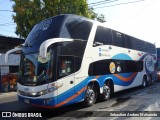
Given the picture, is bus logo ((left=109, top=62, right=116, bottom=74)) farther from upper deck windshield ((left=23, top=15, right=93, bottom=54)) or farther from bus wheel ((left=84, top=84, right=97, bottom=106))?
upper deck windshield ((left=23, top=15, right=93, bottom=54))

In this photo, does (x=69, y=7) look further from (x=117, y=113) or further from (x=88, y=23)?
(x=117, y=113)

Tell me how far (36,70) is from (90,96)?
313cm

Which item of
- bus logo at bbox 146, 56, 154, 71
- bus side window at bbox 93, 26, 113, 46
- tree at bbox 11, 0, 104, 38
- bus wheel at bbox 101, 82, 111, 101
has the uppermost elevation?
tree at bbox 11, 0, 104, 38

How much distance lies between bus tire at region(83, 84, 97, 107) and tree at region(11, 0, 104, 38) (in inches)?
547

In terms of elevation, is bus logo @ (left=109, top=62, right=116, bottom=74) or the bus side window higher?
the bus side window

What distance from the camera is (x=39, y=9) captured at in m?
23.7

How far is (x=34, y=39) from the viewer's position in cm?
940

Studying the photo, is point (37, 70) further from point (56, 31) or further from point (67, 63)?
point (56, 31)

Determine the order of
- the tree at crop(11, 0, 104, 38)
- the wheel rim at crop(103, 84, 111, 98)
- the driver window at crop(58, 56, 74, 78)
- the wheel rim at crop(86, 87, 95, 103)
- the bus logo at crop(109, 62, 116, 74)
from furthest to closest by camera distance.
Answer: the tree at crop(11, 0, 104, 38), the bus logo at crop(109, 62, 116, 74), the wheel rim at crop(103, 84, 111, 98), the wheel rim at crop(86, 87, 95, 103), the driver window at crop(58, 56, 74, 78)

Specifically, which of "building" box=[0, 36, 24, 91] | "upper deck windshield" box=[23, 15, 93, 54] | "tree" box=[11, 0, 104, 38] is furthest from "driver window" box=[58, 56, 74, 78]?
"tree" box=[11, 0, 104, 38]

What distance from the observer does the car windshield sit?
8531mm

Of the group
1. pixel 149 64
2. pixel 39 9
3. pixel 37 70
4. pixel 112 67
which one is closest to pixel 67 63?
pixel 37 70

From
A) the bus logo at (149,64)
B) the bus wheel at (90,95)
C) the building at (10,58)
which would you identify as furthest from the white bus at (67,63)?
the building at (10,58)

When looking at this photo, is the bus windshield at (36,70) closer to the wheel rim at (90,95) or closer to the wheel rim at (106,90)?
the wheel rim at (90,95)
